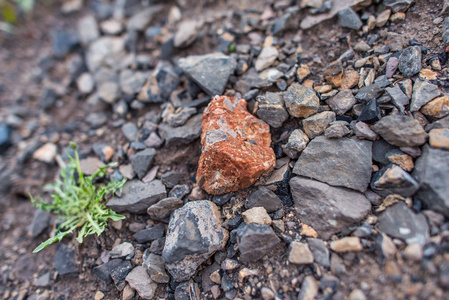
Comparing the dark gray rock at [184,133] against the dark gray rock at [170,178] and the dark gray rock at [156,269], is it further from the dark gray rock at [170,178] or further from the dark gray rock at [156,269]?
the dark gray rock at [156,269]

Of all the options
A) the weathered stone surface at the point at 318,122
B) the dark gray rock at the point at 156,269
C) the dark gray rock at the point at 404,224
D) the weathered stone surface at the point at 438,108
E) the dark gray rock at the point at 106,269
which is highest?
the weathered stone surface at the point at 438,108

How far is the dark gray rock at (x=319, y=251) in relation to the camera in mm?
1950

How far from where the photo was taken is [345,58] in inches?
105

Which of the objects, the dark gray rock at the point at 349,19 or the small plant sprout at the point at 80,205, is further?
the dark gray rock at the point at 349,19

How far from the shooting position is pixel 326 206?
2152 mm

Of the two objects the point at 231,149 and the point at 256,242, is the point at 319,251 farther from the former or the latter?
the point at 231,149

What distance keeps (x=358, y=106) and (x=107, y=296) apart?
268 centimetres

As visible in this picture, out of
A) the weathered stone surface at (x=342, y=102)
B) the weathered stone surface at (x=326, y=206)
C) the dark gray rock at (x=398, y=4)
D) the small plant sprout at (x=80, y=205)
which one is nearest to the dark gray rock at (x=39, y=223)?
the small plant sprout at (x=80, y=205)

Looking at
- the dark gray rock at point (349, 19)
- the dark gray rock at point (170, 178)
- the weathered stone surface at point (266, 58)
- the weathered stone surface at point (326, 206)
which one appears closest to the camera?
the weathered stone surface at point (326, 206)

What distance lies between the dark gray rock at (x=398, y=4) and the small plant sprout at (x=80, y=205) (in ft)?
10.1

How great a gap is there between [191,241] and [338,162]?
1.32 m

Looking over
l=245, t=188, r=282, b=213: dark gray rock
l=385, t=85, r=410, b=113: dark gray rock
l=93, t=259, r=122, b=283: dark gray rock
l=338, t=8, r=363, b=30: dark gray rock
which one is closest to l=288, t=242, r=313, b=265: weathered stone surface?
l=245, t=188, r=282, b=213: dark gray rock

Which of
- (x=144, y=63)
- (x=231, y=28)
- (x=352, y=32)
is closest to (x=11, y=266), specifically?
(x=144, y=63)

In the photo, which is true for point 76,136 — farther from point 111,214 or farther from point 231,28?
point 231,28
